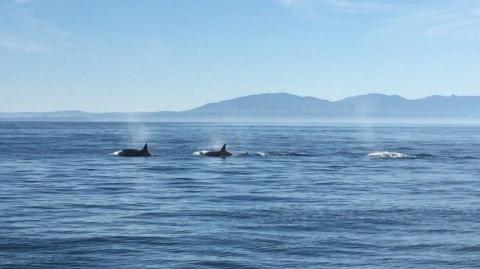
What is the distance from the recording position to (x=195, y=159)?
7406 cm

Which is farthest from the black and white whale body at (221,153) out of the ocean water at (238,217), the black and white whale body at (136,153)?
the ocean water at (238,217)

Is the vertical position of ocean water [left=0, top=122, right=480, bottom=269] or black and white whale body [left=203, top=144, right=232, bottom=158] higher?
black and white whale body [left=203, top=144, right=232, bottom=158]

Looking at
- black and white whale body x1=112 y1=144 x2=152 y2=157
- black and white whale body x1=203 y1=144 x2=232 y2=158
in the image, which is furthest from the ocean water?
black and white whale body x1=112 y1=144 x2=152 y2=157

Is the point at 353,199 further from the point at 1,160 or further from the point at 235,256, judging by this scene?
the point at 1,160

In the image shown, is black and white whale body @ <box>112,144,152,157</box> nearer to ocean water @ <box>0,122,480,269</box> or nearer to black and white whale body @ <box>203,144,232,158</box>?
black and white whale body @ <box>203,144,232,158</box>

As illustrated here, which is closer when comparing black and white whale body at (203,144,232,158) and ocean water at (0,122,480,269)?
ocean water at (0,122,480,269)

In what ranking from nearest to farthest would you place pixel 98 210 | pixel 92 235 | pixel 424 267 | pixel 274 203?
1. pixel 424 267
2. pixel 92 235
3. pixel 98 210
4. pixel 274 203

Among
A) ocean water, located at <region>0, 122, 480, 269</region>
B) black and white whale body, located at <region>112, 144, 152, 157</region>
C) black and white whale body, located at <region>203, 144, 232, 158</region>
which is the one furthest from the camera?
black and white whale body, located at <region>112, 144, 152, 157</region>

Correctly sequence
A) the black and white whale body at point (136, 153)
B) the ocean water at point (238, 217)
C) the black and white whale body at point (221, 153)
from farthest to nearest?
the black and white whale body at point (136, 153) → the black and white whale body at point (221, 153) → the ocean water at point (238, 217)

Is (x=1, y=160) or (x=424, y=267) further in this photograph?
(x=1, y=160)

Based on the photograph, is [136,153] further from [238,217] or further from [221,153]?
[238,217]

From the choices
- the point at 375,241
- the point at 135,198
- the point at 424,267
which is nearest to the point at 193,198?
the point at 135,198

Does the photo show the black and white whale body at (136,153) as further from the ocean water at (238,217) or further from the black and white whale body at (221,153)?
the ocean water at (238,217)

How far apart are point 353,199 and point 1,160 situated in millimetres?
41273
